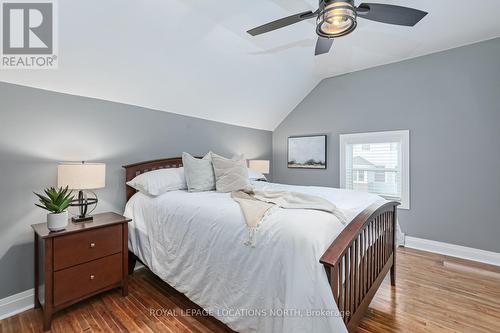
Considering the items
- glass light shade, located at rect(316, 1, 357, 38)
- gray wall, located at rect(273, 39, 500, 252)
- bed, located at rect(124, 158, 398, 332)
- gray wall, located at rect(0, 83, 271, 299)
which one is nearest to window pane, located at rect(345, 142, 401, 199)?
gray wall, located at rect(273, 39, 500, 252)

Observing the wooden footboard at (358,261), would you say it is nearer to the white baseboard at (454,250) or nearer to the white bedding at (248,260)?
the white bedding at (248,260)

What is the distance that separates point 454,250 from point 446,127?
1.67 m

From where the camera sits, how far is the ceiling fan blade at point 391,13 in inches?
66.2

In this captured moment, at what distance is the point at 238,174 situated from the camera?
2.68 meters

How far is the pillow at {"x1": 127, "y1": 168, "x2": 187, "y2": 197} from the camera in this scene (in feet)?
8.08

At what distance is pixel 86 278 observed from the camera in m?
2.00

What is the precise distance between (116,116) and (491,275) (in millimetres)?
4575

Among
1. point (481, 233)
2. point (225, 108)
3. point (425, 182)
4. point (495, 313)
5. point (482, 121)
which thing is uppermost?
point (225, 108)

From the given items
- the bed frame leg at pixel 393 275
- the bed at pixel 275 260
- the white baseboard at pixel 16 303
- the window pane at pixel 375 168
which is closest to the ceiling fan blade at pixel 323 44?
the bed at pixel 275 260

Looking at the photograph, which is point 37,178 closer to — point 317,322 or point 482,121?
point 317,322

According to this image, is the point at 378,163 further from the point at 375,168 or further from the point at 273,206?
the point at 273,206

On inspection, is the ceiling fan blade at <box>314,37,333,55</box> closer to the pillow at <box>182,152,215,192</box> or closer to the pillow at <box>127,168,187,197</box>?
the pillow at <box>182,152,215,192</box>

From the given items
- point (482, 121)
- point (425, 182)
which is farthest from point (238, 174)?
point (482, 121)

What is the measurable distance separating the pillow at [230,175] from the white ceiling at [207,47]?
46.3 inches
